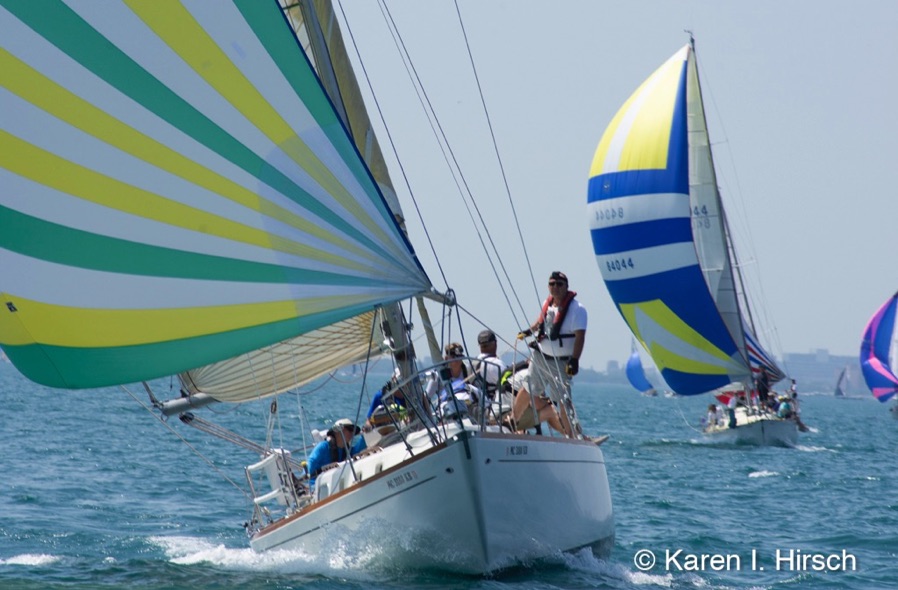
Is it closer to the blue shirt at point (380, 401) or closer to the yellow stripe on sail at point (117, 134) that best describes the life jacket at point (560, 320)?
the blue shirt at point (380, 401)

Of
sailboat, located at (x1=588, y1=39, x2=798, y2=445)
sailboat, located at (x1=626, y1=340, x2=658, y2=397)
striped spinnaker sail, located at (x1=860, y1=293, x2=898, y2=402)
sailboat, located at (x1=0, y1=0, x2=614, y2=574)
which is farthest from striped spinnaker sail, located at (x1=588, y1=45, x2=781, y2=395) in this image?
sailboat, located at (x1=626, y1=340, x2=658, y2=397)

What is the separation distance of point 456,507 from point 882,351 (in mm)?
50000

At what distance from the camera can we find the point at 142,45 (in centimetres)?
831

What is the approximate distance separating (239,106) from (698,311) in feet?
76.8

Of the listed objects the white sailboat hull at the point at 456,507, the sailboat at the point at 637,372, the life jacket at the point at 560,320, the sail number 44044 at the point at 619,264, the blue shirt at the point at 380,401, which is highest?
the life jacket at the point at 560,320

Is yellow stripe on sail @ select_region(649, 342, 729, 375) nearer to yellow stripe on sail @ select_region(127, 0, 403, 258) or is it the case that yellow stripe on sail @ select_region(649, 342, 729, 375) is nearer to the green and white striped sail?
the green and white striped sail

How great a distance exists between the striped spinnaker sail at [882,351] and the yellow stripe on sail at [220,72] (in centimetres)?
4876

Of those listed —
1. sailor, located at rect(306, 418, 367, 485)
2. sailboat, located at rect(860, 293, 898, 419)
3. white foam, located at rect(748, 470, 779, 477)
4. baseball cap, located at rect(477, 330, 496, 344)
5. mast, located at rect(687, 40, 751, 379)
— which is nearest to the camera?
sailor, located at rect(306, 418, 367, 485)

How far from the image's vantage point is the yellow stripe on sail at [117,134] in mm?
8008

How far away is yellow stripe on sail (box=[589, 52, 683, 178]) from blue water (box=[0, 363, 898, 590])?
6.58m

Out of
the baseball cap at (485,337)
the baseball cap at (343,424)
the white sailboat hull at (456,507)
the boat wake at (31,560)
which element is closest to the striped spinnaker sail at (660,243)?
the baseball cap at (485,337)

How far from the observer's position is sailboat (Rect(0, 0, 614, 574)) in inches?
320

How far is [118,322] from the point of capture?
8.31 metres

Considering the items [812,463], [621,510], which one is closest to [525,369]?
[621,510]
